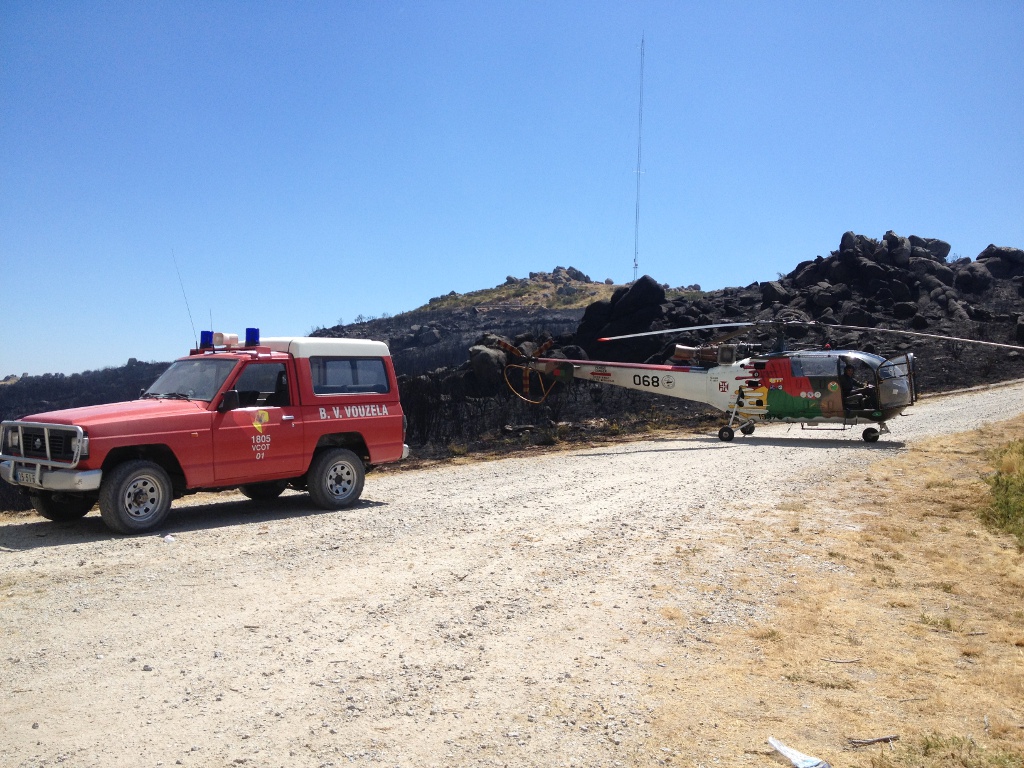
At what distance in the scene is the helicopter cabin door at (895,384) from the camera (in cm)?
1897

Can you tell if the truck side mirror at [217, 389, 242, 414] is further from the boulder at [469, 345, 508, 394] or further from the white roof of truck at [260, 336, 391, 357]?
the boulder at [469, 345, 508, 394]

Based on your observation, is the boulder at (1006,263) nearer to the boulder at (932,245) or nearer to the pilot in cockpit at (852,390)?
the boulder at (932,245)

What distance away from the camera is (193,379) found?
10406 millimetres

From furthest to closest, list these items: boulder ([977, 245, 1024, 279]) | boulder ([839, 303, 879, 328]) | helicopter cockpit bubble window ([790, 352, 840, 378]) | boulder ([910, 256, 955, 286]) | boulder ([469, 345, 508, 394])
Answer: boulder ([977, 245, 1024, 279])
boulder ([910, 256, 955, 286])
boulder ([839, 303, 879, 328])
boulder ([469, 345, 508, 394])
helicopter cockpit bubble window ([790, 352, 840, 378])

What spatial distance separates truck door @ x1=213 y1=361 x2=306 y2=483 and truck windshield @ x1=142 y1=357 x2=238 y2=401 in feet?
0.83

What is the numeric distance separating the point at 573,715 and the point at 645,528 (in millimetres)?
5054

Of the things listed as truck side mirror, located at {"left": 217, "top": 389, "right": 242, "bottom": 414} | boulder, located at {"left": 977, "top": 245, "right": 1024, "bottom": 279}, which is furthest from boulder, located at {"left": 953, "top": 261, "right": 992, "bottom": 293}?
truck side mirror, located at {"left": 217, "top": 389, "right": 242, "bottom": 414}

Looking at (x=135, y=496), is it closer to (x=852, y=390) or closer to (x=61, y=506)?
(x=61, y=506)

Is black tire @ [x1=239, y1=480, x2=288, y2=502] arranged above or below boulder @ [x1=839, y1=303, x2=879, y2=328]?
below

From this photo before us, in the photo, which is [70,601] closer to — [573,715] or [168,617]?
[168,617]

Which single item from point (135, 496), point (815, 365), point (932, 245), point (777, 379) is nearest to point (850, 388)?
point (815, 365)

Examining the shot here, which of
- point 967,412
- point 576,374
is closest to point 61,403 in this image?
point 576,374

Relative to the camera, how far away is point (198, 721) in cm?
440

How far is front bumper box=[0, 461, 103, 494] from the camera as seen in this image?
338 inches
